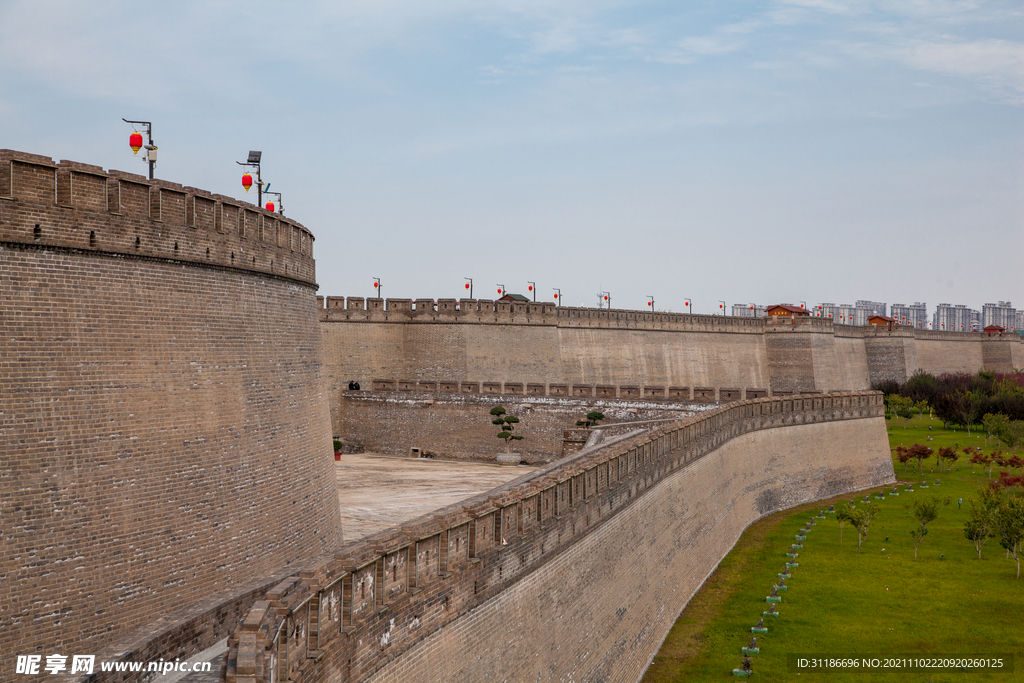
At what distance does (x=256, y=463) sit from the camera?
44.4 feet

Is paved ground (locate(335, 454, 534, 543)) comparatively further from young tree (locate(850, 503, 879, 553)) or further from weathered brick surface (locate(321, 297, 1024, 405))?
young tree (locate(850, 503, 879, 553))

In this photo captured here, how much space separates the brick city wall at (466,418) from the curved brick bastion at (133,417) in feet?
81.1

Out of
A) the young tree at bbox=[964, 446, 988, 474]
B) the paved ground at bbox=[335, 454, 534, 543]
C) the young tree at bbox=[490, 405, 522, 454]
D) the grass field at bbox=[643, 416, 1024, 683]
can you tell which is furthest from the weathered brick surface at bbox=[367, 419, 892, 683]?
the young tree at bbox=[490, 405, 522, 454]

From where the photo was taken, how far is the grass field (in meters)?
18.9

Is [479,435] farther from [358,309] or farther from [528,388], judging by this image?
[358,309]

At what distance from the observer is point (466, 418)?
40094mm

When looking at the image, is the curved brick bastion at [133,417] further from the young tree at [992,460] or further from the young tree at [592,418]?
the young tree at [992,460]

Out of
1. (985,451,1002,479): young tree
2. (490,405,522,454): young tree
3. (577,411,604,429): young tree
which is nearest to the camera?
(577,411,604,429): young tree

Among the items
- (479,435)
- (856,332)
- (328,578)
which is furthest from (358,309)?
(856,332)

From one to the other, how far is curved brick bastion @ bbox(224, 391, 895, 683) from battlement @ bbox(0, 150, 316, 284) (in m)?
5.38

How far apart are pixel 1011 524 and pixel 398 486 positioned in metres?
19.4

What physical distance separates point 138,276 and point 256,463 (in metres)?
3.49

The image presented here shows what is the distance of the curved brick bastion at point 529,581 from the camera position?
8.19 meters

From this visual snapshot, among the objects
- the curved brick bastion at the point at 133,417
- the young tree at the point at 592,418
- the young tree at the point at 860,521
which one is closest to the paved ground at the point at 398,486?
the young tree at the point at 592,418
